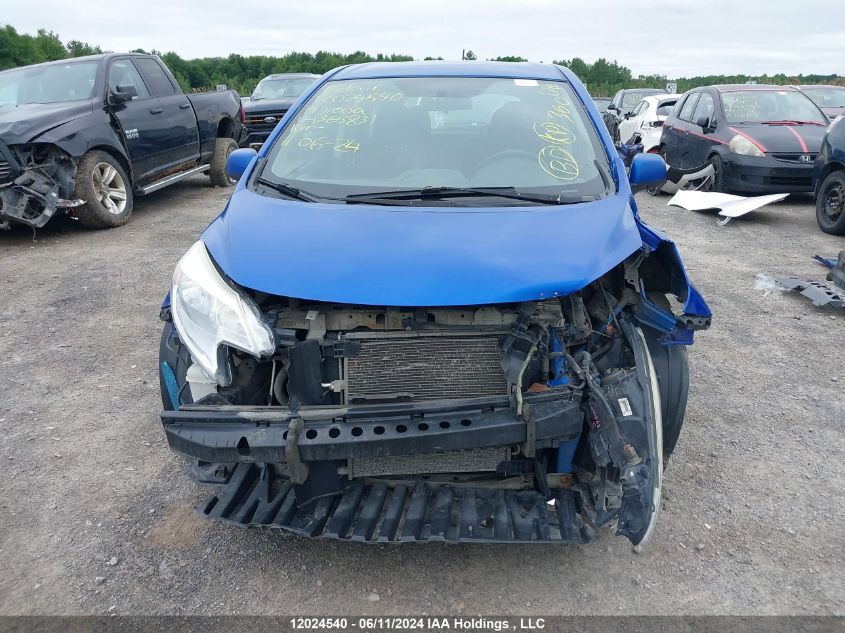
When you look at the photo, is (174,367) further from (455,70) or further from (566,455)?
(455,70)

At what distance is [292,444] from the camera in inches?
82.8

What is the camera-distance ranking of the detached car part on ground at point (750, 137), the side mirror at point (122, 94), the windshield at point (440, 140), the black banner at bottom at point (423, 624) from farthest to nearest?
the detached car part on ground at point (750, 137), the side mirror at point (122, 94), the windshield at point (440, 140), the black banner at bottom at point (423, 624)

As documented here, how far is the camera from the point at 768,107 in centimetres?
913

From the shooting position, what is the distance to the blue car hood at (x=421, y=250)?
2.27 m

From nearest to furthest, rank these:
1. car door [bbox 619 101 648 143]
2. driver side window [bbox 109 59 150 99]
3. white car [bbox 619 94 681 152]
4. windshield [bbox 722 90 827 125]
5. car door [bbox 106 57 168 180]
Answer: car door [bbox 106 57 168 180] < driver side window [bbox 109 59 150 99] < windshield [bbox 722 90 827 125] < white car [bbox 619 94 681 152] < car door [bbox 619 101 648 143]

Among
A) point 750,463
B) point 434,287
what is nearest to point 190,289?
point 434,287

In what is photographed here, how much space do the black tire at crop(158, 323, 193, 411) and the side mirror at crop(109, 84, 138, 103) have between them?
19.4 feet

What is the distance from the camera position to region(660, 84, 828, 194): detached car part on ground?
823 cm

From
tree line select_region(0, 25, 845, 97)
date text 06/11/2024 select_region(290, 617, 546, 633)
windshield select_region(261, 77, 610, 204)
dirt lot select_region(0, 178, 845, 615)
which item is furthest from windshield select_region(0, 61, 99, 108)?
tree line select_region(0, 25, 845, 97)

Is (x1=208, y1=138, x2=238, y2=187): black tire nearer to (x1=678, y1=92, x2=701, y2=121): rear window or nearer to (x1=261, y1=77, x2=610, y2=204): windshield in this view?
(x1=261, y1=77, x2=610, y2=204): windshield

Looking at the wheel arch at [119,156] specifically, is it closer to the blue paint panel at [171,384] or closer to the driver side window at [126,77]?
the driver side window at [126,77]

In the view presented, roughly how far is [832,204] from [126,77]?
8.85 metres

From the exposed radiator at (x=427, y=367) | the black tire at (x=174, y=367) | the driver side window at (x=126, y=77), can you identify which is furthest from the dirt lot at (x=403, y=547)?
the driver side window at (x=126, y=77)

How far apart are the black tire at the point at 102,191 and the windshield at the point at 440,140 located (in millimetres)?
4468
